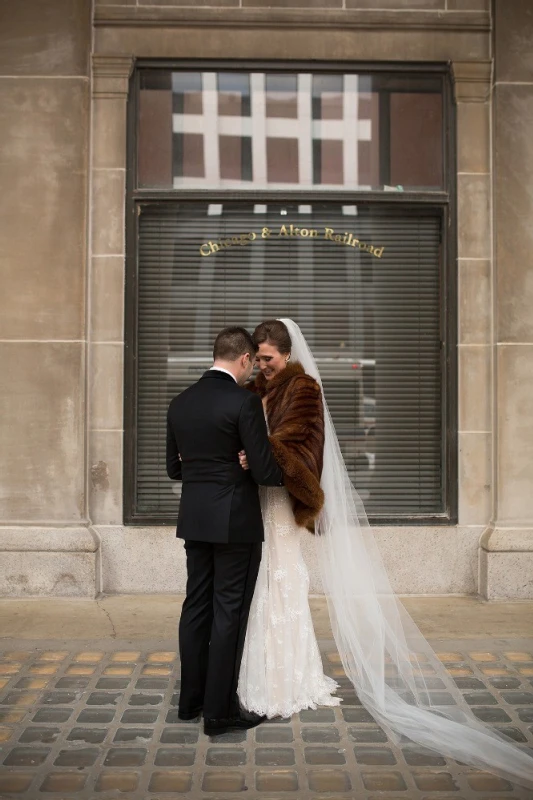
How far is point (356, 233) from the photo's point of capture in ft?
A: 25.0

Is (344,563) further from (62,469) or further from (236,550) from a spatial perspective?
(62,469)

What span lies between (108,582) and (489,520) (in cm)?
344

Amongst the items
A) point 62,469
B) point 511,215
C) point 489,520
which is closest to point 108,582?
point 62,469

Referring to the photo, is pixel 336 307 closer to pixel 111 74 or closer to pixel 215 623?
pixel 111 74

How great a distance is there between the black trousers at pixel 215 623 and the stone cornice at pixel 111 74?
470 cm

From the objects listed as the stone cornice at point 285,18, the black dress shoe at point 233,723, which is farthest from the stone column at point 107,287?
the black dress shoe at point 233,723

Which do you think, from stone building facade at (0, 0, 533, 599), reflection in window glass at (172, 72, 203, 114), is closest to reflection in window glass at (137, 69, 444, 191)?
reflection in window glass at (172, 72, 203, 114)

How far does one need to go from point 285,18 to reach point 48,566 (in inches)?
207

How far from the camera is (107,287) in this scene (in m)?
7.35

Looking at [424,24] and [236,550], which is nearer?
[236,550]

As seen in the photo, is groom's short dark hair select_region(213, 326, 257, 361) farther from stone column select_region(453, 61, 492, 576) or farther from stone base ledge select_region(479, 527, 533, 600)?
stone base ledge select_region(479, 527, 533, 600)

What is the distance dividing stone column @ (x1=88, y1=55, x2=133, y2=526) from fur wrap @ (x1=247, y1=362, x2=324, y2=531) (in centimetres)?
305

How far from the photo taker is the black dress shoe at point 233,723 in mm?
4230

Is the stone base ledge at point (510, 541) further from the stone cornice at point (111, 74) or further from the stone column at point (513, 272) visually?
the stone cornice at point (111, 74)
